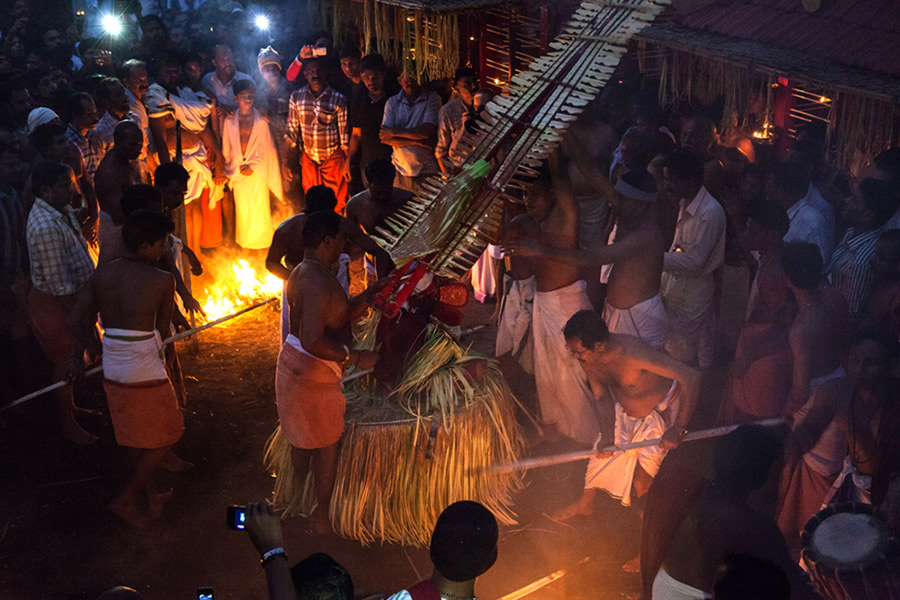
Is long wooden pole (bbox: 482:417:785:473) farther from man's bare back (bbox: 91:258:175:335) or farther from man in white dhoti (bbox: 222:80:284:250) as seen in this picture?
man in white dhoti (bbox: 222:80:284:250)

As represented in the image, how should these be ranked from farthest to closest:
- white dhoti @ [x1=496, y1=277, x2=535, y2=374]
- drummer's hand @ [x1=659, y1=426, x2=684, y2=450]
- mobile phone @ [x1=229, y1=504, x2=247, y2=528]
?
white dhoti @ [x1=496, y1=277, x2=535, y2=374]
drummer's hand @ [x1=659, y1=426, x2=684, y2=450]
mobile phone @ [x1=229, y1=504, x2=247, y2=528]

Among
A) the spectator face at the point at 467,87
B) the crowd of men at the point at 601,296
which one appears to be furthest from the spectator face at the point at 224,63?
the spectator face at the point at 467,87

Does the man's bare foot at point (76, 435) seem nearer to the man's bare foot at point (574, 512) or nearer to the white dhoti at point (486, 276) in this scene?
the man's bare foot at point (574, 512)

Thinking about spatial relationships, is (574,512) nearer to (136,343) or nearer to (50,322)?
(136,343)

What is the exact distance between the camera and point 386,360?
476cm

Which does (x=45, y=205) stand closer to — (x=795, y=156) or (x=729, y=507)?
(x=729, y=507)

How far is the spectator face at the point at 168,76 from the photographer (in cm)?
831

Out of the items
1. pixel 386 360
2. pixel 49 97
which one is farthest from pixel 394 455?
pixel 49 97

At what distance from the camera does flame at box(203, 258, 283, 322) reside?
7550mm

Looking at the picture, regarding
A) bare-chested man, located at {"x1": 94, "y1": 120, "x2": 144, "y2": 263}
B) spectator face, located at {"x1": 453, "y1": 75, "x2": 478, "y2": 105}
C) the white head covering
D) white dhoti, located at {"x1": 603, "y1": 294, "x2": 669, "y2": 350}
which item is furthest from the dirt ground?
spectator face, located at {"x1": 453, "y1": 75, "x2": 478, "y2": 105}

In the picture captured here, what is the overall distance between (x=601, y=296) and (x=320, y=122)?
401 cm

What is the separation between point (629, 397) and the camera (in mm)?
4574

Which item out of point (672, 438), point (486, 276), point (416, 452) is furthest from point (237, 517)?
point (486, 276)

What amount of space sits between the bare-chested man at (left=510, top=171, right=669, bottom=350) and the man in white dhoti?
5107 millimetres
